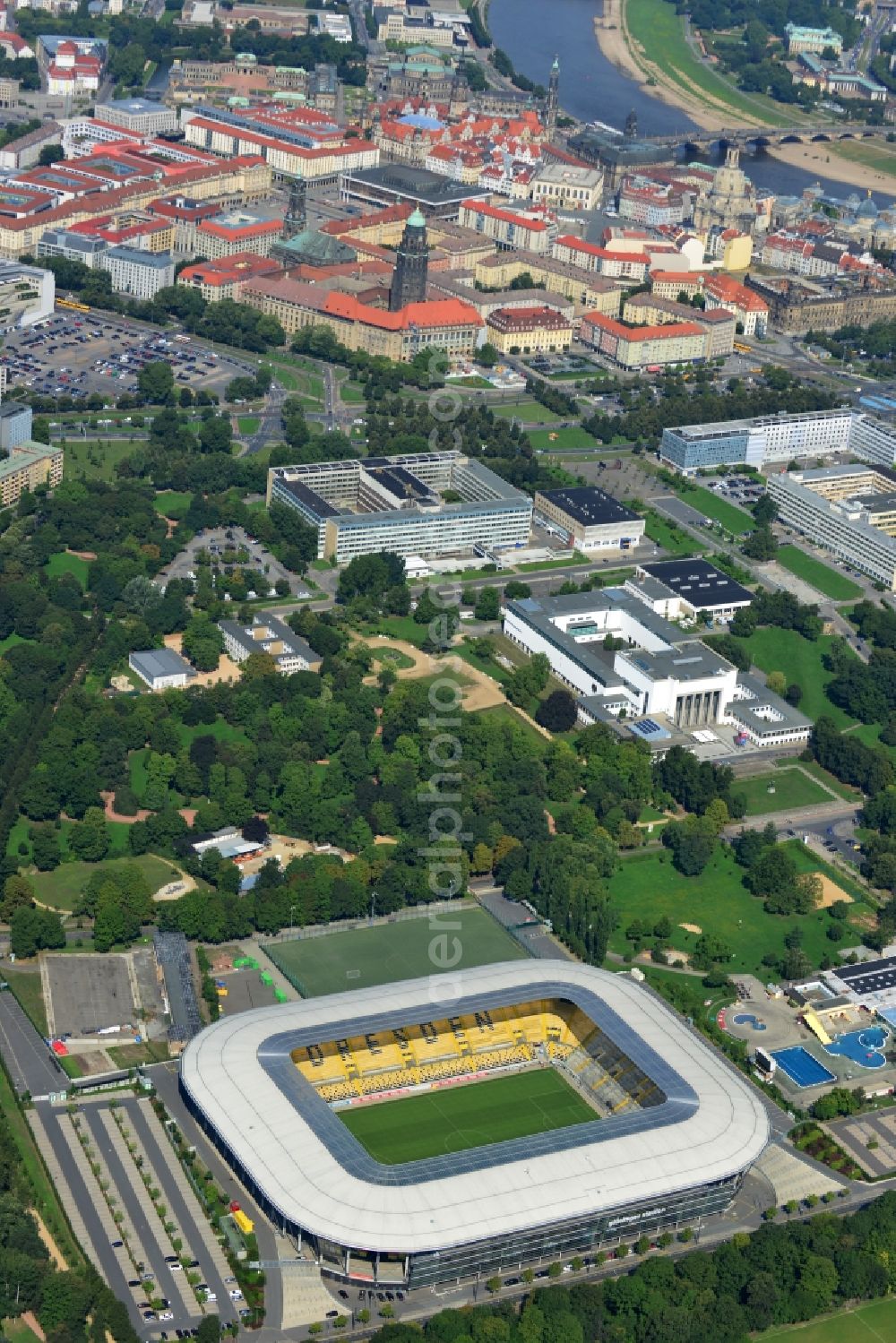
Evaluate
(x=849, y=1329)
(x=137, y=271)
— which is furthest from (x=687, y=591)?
(x=137, y=271)

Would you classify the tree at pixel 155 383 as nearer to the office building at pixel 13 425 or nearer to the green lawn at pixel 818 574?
the office building at pixel 13 425

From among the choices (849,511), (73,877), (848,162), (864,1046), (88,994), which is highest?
(849,511)

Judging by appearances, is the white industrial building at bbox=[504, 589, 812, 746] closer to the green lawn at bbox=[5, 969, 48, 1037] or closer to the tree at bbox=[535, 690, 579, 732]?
the tree at bbox=[535, 690, 579, 732]

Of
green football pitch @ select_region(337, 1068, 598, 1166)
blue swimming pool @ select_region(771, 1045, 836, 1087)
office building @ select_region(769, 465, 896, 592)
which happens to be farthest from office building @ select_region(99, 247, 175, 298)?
blue swimming pool @ select_region(771, 1045, 836, 1087)

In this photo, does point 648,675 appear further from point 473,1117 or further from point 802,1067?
point 473,1117

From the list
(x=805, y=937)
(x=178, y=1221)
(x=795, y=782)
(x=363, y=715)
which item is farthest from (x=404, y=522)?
(x=178, y=1221)

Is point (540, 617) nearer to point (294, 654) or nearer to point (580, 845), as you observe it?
point (294, 654)

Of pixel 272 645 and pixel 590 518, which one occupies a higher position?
pixel 590 518

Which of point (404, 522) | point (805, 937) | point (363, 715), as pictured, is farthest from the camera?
point (404, 522)
